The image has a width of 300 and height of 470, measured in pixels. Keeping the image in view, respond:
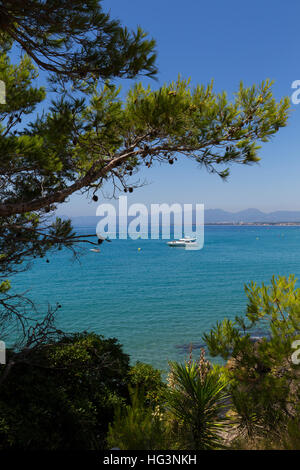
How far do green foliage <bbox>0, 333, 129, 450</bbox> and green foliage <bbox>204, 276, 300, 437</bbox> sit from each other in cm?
188

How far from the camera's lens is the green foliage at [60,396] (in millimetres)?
3414

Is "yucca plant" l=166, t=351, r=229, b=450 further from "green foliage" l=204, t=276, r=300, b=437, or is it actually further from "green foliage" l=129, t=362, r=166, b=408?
"green foliage" l=129, t=362, r=166, b=408

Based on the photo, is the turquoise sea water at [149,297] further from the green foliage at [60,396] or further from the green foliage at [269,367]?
the green foliage at [269,367]

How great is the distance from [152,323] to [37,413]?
17.7 meters

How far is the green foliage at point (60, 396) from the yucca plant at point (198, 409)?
4.35 feet

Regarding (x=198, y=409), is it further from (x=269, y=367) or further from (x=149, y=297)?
(x=149, y=297)

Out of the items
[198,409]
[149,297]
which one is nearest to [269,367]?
[198,409]

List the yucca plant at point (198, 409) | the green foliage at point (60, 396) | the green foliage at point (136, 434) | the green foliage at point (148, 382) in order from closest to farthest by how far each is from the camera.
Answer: the green foliage at point (136, 434), the yucca plant at point (198, 409), the green foliage at point (60, 396), the green foliage at point (148, 382)

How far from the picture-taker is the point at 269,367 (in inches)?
146

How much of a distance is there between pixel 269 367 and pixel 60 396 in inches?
106

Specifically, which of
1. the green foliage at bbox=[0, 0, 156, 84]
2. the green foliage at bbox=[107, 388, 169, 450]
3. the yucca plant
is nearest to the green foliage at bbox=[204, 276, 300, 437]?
the yucca plant

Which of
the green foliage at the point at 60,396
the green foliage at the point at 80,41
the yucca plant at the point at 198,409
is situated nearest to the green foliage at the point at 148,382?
the green foliage at the point at 60,396

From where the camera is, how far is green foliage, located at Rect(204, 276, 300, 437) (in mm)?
3490

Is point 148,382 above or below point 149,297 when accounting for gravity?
above
